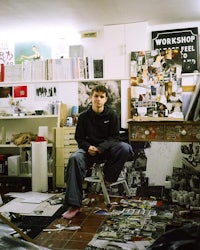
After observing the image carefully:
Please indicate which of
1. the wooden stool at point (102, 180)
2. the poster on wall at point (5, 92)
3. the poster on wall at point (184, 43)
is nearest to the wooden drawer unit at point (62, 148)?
the wooden stool at point (102, 180)

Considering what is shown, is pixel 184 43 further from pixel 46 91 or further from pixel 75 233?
pixel 75 233

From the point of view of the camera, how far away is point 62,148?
3.50 metres

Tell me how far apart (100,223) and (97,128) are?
3.40 feet

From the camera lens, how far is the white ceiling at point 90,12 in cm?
298

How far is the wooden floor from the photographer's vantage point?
76.0 inches

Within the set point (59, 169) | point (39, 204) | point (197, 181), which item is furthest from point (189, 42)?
point (39, 204)

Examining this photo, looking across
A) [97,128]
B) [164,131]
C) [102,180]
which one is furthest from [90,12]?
[102,180]

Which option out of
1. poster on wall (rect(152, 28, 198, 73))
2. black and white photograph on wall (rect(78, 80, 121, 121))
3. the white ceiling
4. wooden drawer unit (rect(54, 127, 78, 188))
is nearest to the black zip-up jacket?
wooden drawer unit (rect(54, 127, 78, 188))

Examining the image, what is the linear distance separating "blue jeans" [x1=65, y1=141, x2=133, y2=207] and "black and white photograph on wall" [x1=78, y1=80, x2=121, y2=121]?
2.88 ft

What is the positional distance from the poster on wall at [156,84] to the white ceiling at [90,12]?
413 mm

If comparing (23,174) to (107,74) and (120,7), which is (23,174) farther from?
(120,7)

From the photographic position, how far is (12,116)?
3.71 metres

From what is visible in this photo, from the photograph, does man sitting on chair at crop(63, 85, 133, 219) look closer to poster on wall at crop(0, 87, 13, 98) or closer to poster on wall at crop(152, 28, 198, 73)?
poster on wall at crop(152, 28, 198, 73)

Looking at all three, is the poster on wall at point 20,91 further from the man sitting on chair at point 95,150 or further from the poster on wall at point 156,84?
the poster on wall at point 156,84
